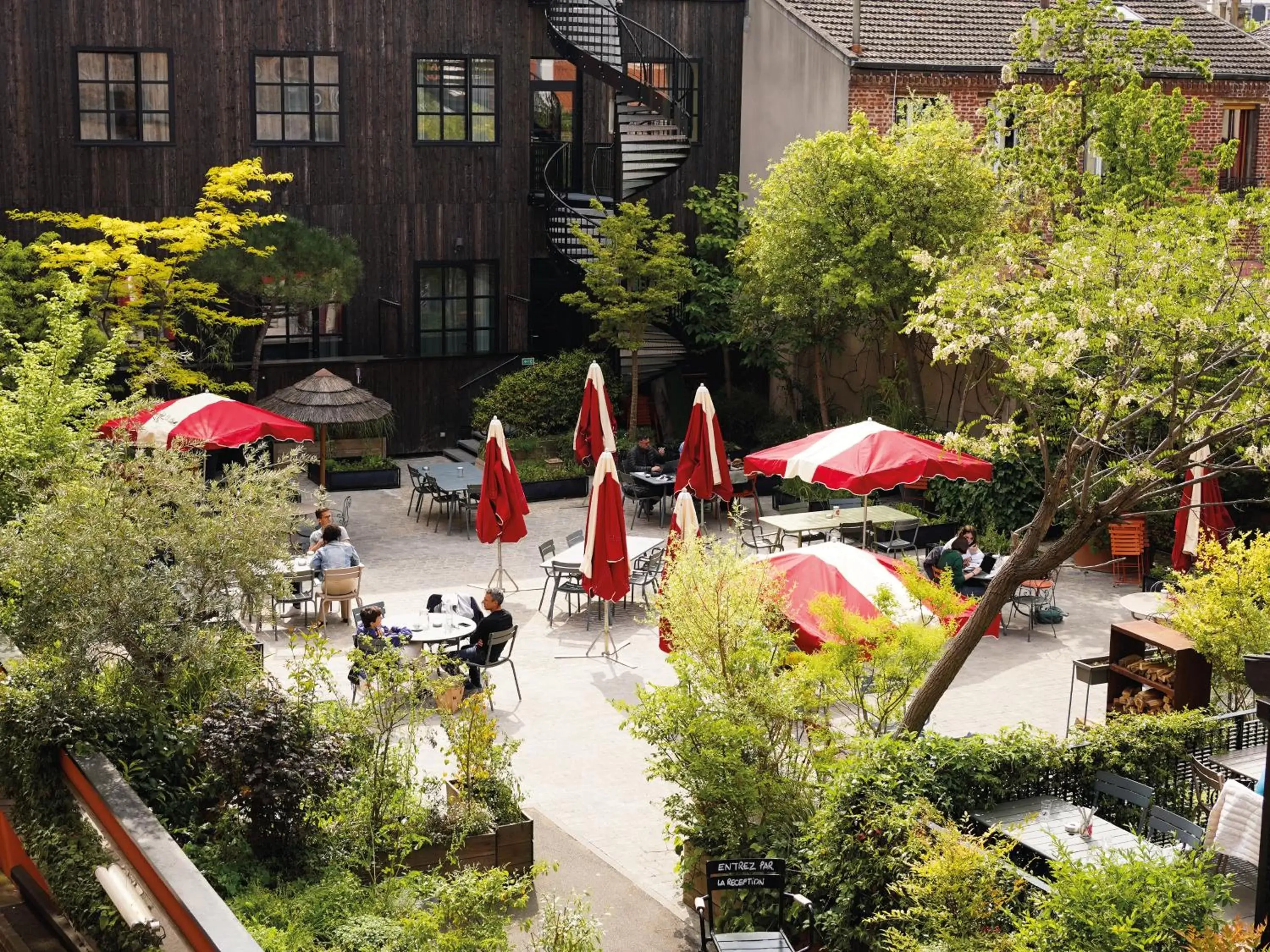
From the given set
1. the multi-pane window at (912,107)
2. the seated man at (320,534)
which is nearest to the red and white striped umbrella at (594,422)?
the seated man at (320,534)

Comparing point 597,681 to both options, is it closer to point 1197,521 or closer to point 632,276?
point 1197,521

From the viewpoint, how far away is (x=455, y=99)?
25188mm

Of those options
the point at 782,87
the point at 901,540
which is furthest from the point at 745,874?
the point at 782,87

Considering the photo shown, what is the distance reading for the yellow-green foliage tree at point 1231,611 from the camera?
11.7 m

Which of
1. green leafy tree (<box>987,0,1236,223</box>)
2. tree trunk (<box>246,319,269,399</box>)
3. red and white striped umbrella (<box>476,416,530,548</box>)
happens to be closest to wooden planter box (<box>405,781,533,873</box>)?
red and white striped umbrella (<box>476,416,530,548</box>)

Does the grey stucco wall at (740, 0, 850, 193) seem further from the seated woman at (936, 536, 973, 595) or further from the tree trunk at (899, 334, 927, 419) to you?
the seated woman at (936, 536, 973, 595)

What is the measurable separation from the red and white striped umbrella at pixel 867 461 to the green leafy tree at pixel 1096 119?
526 cm

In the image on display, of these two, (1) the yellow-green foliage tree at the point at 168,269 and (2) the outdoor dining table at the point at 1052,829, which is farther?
(1) the yellow-green foliage tree at the point at 168,269

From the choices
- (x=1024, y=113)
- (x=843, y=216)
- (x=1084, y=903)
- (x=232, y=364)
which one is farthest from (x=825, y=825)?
(x=232, y=364)

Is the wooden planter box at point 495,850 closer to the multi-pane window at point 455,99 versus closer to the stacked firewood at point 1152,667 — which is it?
the stacked firewood at point 1152,667

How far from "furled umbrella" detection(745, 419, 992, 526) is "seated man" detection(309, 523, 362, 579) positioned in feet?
14.9

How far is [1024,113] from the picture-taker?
2184 cm

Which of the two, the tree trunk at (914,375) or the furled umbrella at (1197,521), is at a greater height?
the tree trunk at (914,375)

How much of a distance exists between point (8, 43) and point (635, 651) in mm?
14151
